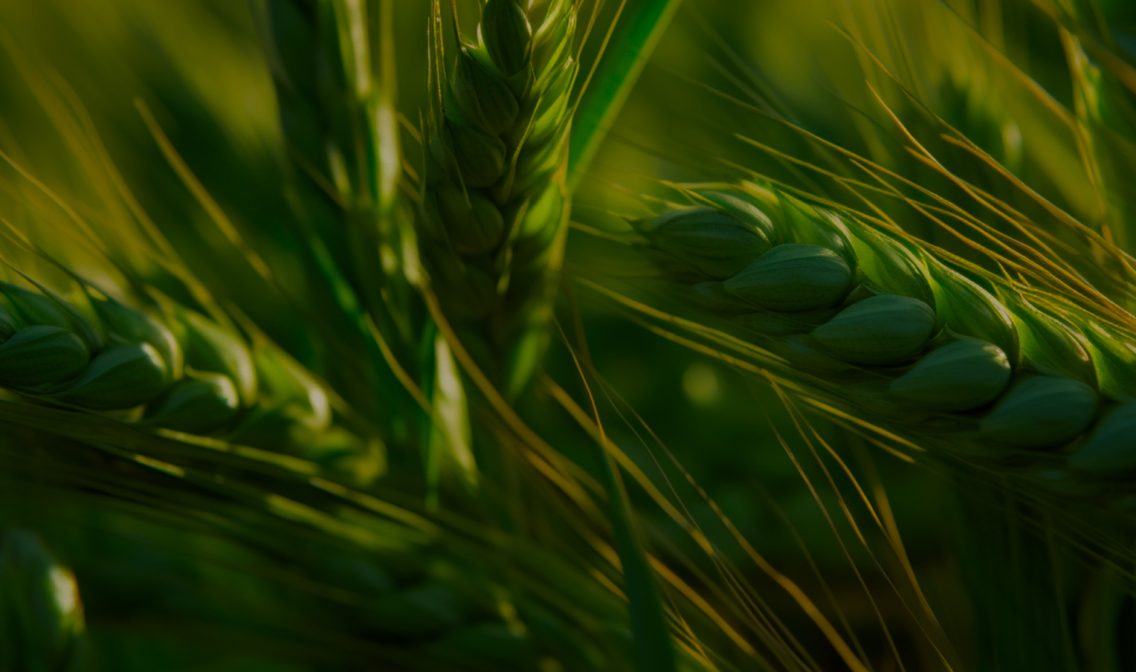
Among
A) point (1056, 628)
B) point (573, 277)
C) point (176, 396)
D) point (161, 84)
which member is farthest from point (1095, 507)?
point (161, 84)

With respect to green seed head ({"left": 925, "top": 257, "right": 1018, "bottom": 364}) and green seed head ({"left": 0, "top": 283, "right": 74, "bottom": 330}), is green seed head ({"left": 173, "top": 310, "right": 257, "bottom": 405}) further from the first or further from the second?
green seed head ({"left": 925, "top": 257, "right": 1018, "bottom": 364})

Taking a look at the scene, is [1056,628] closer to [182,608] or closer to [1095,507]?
[1095,507]

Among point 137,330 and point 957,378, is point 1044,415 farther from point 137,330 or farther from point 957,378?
point 137,330

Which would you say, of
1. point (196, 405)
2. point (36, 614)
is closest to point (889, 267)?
point (196, 405)

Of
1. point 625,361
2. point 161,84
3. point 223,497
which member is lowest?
point 223,497

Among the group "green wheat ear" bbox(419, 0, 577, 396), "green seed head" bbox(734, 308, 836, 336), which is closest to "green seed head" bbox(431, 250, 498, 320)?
"green wheat ear" bbox(419, 0, 577, 396)

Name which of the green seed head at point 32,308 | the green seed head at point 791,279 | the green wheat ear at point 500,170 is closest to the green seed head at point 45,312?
the green seed head at point 32,308
